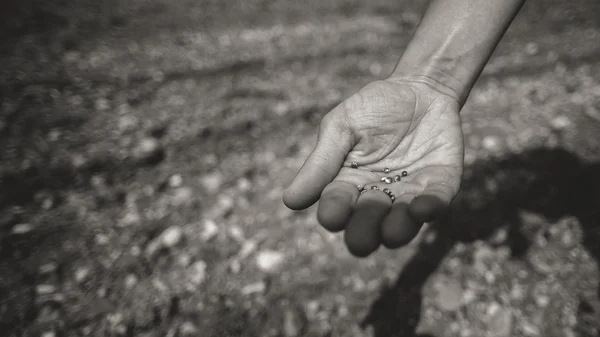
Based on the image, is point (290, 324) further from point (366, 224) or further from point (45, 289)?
point (45, 289)

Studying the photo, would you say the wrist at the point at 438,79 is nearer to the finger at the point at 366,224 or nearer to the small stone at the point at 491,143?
the finger at the point at 366,224

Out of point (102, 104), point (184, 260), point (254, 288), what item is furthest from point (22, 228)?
point (254, 288)

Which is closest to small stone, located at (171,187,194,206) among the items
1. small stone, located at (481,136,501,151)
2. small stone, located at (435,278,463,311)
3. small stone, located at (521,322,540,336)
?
small stone, located at (435,278,463,311)

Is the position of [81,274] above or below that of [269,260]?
above

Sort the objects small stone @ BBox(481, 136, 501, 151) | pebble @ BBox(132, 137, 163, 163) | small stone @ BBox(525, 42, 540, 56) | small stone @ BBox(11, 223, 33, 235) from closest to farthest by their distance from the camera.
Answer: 1. small stone @ BBox(11, 223, 33, 235)
2. pebble @ BBox(132, 137, 163, 163)
3. small stone @ BBox(481, 136, 501, 151)
4. small stone @ BBox(525, 42, 540, 56)

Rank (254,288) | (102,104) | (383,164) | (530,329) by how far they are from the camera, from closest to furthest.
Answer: (383,164) → (530,329) → (254,288) → (102,104)

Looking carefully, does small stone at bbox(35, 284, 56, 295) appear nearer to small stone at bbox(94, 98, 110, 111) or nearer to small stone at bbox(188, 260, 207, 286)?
small stone at bbox(188, 260, 207, 286)
